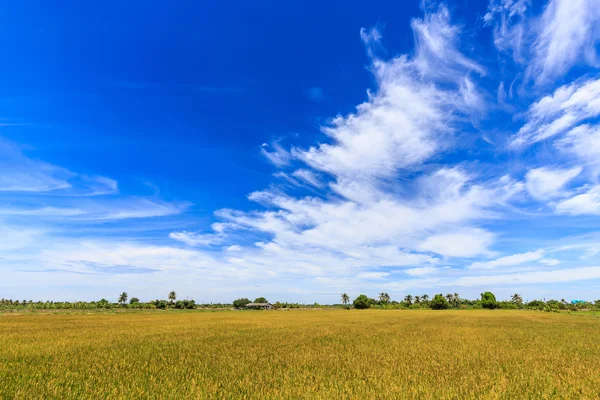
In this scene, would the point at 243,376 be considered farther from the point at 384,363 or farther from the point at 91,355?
the point at 91,355

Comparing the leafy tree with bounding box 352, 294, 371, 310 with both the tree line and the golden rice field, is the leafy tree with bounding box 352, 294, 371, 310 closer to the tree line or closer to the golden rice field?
the tree line

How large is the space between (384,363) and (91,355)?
1358 centimetres

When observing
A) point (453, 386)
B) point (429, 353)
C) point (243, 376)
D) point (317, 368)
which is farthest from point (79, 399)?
point (429, 353)

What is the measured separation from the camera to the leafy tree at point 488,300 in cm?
13204

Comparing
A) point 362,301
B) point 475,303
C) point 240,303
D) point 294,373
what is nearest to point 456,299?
point 475,303

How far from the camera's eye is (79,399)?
7762 millimetres

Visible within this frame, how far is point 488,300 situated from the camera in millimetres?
133500

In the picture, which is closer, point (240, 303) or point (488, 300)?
point (488, 300)

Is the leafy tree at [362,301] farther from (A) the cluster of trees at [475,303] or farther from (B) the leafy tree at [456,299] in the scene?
(B) the leafy tree at [456,299]

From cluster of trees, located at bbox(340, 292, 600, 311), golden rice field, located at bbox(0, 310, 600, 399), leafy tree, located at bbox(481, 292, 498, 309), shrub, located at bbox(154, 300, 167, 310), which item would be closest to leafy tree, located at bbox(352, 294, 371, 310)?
cluster of trees, located at bbox(340, 292, 600, 311)

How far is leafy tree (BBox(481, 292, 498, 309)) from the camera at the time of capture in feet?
433

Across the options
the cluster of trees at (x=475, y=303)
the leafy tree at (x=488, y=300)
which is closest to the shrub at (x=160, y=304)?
the cluster of trees at (x=475, y=303)

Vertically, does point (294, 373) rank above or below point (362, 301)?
below

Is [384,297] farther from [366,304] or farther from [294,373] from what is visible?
[294,373]
